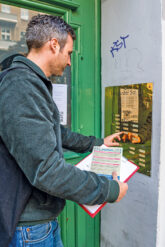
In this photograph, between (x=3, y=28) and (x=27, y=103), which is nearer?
(x=27, y=103)

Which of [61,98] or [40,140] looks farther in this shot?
[61,98]

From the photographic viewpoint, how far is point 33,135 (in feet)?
2.85

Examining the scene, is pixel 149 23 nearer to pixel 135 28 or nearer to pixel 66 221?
pixel 135 28

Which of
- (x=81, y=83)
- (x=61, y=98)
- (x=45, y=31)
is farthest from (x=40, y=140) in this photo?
(x=81, y=83)

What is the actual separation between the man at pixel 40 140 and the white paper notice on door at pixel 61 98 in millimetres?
522

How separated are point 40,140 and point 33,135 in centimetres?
3

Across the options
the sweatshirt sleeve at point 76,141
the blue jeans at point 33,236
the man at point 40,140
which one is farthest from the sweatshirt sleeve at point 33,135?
the sweatshirt sleeve at point 76,141

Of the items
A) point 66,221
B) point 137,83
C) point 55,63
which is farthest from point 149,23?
point 66,221

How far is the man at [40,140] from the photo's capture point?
0.87 meters

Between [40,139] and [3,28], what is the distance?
3.27ft

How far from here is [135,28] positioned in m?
1.56

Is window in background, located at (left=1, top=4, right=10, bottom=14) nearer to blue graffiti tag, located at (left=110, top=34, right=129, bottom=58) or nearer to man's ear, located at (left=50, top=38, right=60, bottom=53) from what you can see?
man's ear, located at (left=50, top=38, right=60, bottom=53)

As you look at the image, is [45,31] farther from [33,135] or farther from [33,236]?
[33,236]

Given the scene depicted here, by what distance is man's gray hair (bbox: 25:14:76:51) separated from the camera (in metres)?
1.16
